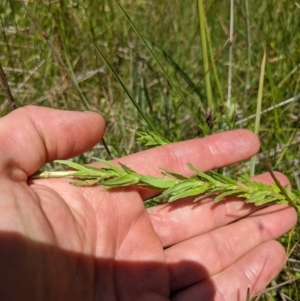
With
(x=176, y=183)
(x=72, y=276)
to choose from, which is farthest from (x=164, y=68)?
(x=72, y=276)

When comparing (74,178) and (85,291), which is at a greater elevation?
(74,178)

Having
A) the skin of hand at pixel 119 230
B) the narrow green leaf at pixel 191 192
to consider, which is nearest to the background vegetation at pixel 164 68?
the skin of hand at pixel 119 230

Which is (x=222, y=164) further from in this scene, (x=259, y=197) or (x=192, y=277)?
(x=192, y=277)

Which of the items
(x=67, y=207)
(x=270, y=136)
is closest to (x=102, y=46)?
(x=270, y=136)

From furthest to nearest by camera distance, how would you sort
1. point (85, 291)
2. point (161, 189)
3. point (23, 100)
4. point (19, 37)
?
point (19, 37) → point (23, 100) → point (161, 189) → point (85, 291)

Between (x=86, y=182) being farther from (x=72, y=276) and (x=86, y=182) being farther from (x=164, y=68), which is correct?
(x=164, y=68)

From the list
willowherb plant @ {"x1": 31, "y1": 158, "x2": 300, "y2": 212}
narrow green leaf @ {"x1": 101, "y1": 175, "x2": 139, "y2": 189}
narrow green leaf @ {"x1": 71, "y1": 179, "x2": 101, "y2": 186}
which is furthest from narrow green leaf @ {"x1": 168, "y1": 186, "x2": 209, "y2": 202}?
narrow green leaf @ {"x1": 71, "y1": 179, "x2": 101, "y2": 186}

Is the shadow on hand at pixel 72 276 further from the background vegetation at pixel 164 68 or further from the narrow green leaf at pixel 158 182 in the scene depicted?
the background vegetation at pixel 164 68
